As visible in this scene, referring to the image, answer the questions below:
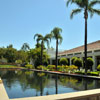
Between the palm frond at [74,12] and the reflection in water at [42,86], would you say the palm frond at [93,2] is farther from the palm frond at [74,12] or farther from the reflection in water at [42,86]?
the reflection in water at [42,86]

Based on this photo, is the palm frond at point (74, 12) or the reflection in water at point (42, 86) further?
the palm frond at point (74, 12)

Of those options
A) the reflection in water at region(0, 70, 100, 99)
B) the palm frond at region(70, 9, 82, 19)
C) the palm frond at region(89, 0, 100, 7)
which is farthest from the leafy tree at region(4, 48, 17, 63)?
the reflection in water at region(0, 70, 100, 99)

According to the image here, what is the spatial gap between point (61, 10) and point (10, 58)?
163ft

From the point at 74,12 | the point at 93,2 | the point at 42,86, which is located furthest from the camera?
the point at 74,12

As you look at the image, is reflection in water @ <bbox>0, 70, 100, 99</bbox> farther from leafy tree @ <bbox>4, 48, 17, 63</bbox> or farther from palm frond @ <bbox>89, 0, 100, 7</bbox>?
leafy tree @ <bbox>4, 48, 17, 63</bbox>

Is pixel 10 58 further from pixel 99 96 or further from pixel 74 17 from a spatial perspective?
pixel 99 96

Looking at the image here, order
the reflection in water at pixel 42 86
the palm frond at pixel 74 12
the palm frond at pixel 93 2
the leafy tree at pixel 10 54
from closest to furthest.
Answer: the reflection in water at pixel 42 86
the palm frond at pixel 93 2
the palm frond at pixel 74 12
the leafy tree at pixel 10 54

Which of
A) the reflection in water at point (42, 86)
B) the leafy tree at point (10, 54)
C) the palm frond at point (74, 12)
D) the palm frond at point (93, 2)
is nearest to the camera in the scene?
the reflection in water at point (42, 86)

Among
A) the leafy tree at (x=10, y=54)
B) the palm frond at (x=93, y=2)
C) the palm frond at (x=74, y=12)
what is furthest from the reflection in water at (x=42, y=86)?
the leafy tree at (x=10, y=54)

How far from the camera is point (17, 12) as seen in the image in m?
21.4

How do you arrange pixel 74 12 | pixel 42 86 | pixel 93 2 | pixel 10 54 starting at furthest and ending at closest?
1. pixel 10 54
2. pixel 74 12
3. pixel 93 2
4. pixel 42 86

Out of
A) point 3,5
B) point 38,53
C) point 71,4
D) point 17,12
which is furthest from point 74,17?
point 38,53

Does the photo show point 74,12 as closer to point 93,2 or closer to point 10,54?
point 93,2

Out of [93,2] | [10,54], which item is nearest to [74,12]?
[93,2]
